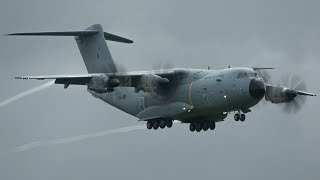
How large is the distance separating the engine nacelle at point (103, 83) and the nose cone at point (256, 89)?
24.1 feet

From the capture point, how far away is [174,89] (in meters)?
54.8

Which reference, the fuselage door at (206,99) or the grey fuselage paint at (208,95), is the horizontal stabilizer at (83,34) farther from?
the fuselage door at (206,99)

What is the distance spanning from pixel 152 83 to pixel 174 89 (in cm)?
176

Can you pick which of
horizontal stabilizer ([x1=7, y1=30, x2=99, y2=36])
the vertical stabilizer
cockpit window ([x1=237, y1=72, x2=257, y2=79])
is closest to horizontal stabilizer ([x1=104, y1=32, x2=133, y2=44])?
the vertical stabilizer

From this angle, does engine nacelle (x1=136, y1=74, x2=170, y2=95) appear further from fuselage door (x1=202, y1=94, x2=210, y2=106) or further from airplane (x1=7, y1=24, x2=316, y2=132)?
fuselage door (x1=202, y1=94, x2=210, y2=106)

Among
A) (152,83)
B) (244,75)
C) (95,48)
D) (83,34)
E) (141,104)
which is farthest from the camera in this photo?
(95,48)

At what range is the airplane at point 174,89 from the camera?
5241 centimetres

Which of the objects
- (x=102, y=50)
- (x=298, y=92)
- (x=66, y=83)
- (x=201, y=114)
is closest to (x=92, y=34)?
(x=102, y=50)

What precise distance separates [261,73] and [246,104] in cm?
501

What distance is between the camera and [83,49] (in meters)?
59.1

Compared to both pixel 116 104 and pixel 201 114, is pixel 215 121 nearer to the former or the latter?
pixel 201 114

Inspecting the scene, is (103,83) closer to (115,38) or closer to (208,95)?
(208,95)

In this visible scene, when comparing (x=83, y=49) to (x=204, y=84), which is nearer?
(x=204, y=84)

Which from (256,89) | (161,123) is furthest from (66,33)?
(256,89)
